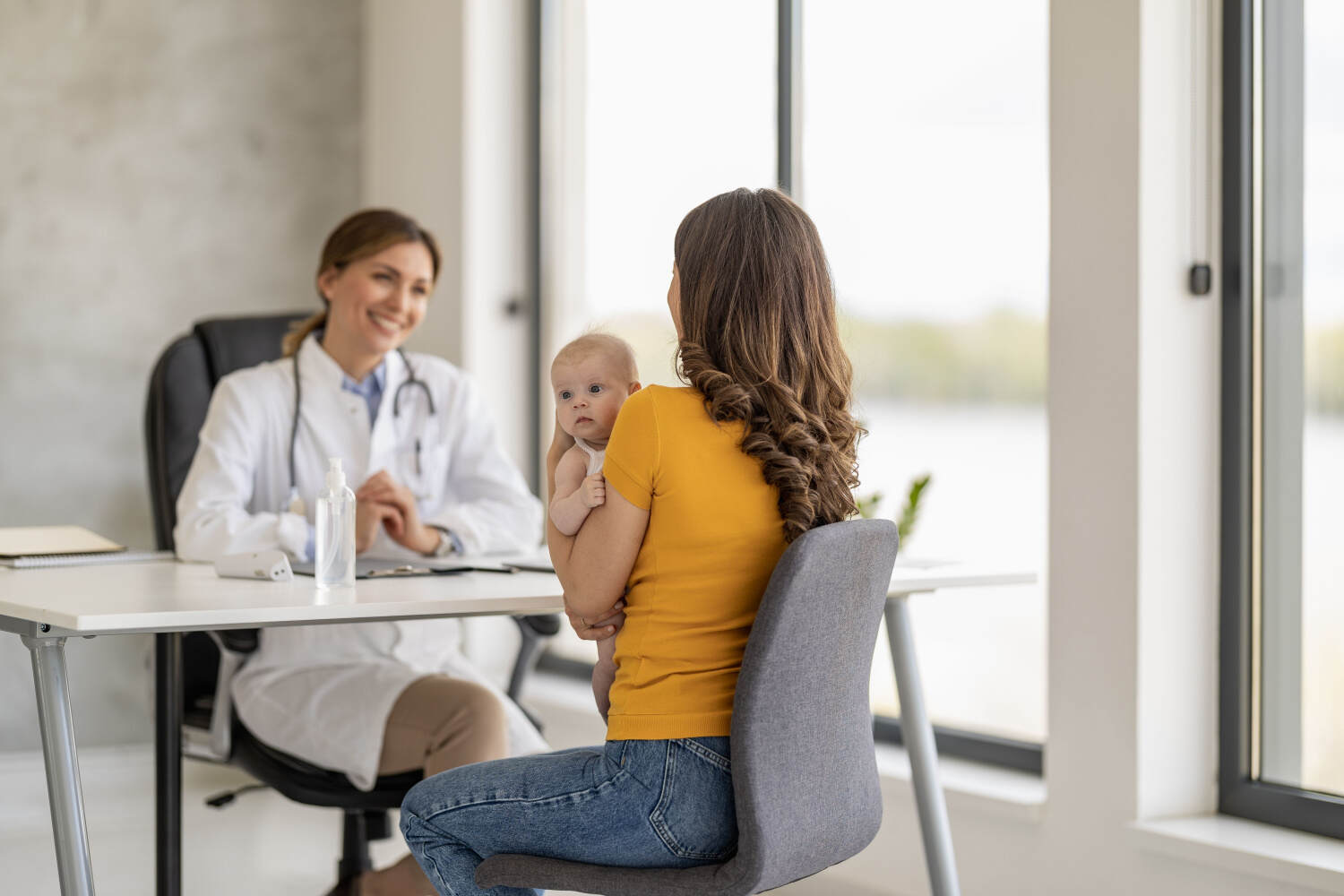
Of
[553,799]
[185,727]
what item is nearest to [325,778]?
[185,727]

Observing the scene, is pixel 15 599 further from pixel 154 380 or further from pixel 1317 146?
pixel 1317 146

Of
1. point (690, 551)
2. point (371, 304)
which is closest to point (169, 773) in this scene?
point (371, 304)

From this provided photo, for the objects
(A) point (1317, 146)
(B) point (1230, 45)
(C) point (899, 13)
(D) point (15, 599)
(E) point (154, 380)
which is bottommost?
(D) point (15, 599)

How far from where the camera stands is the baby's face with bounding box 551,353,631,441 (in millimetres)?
1608

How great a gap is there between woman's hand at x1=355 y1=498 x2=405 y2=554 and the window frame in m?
Answer: 1.18

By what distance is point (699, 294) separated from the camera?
147cm

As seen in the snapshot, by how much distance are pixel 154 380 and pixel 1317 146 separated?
2.05m

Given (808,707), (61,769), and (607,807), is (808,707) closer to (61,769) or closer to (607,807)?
(607,807)

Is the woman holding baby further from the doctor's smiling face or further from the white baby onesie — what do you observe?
the doctor's smiling face

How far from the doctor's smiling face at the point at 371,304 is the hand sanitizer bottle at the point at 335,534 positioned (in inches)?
29.5

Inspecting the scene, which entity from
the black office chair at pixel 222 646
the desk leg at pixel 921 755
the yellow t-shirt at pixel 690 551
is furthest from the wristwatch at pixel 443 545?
the yellow t-shirt at pixel 690 551

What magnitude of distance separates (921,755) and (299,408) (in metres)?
1.26

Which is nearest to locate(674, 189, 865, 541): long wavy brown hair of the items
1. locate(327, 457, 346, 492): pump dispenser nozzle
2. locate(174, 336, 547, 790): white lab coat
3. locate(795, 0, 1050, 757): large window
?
locate(327, 457, 346, 492): pump dispenser nozzle

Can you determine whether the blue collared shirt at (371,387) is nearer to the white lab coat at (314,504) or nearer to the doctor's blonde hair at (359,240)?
the white lab coat at (314,504)
